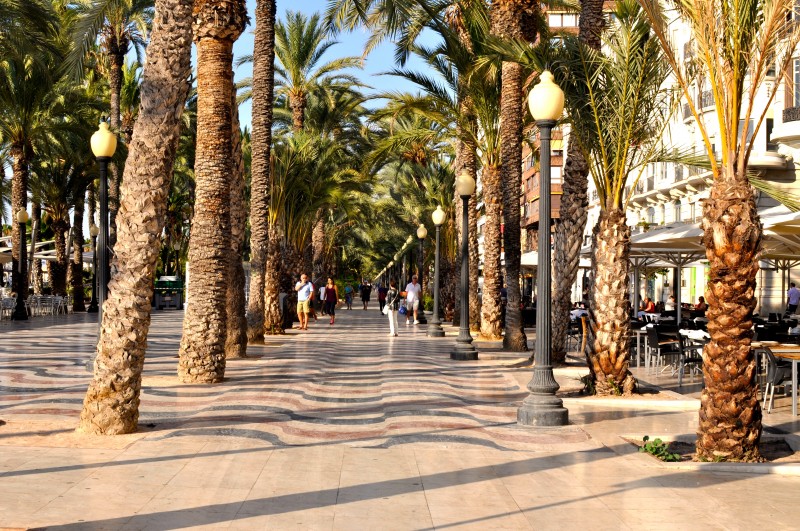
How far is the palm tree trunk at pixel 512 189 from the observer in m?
19.6

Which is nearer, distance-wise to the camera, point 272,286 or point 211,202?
point 211,202

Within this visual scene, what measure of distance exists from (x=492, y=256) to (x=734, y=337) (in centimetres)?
1386

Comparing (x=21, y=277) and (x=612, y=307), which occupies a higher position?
(x=21, y=277)

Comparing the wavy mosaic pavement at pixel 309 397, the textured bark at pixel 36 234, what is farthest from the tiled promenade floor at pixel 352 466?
the textured bark at pixel 36 234

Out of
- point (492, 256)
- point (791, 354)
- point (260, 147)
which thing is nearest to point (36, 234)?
point (260, 147)

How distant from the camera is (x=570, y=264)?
1569 cm

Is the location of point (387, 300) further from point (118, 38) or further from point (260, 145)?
point (118, 38)

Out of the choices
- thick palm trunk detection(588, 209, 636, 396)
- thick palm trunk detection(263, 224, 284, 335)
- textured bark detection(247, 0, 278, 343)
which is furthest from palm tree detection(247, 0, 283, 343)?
thick palm trunk detection(588, 209, 636, 396)

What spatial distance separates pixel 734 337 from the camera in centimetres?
830

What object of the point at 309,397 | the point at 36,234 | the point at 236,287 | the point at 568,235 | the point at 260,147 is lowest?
the point at 309,397

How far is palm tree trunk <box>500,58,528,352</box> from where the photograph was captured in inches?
771

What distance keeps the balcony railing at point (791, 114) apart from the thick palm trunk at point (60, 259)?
92.1ft

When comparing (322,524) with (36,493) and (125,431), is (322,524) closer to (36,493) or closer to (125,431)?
(36,493)

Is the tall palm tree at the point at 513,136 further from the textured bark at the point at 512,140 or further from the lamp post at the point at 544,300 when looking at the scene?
the lamp post at the point at 544,300
